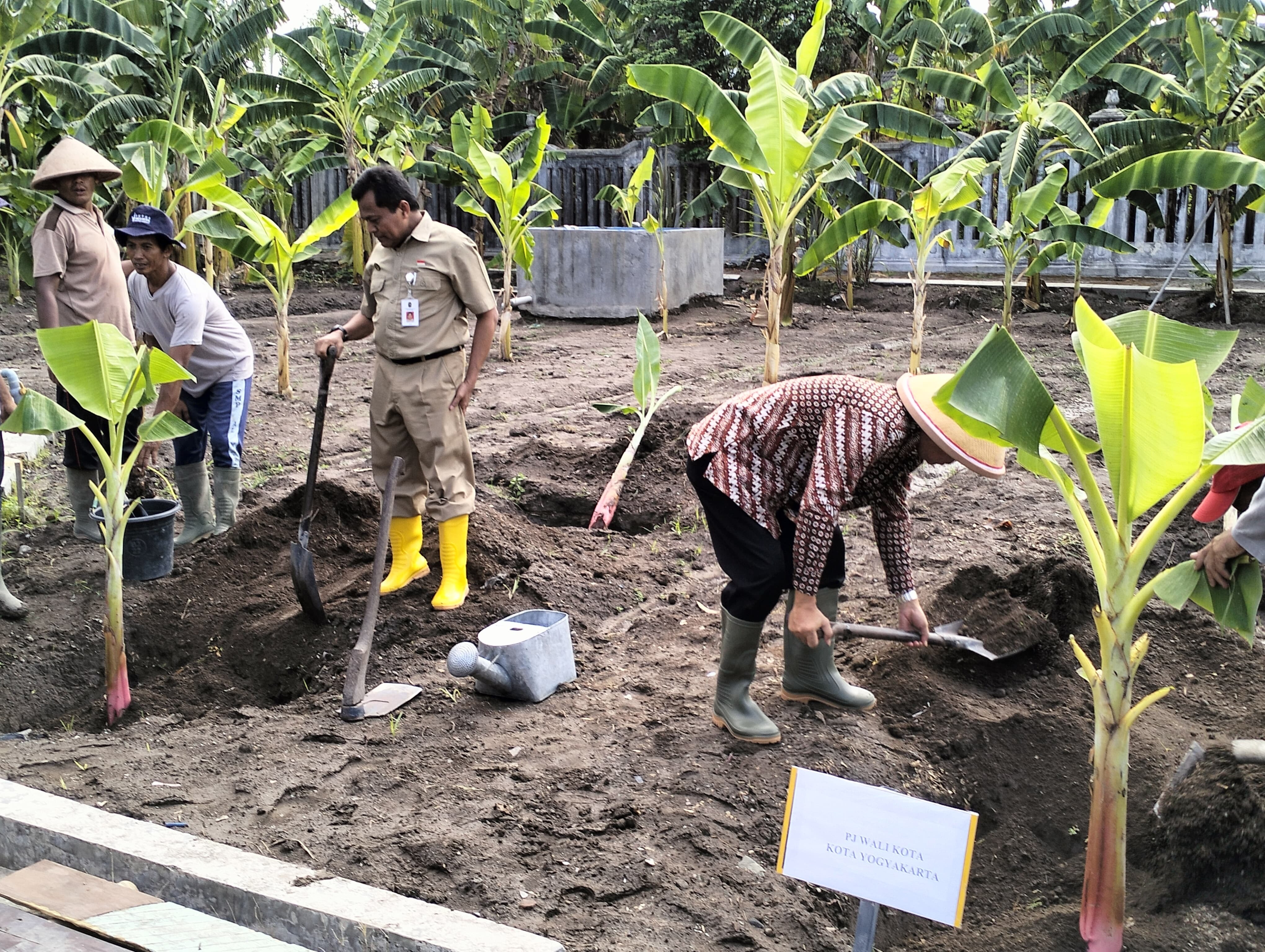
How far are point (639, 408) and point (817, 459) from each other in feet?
13.7

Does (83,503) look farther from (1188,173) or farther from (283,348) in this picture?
(1188,173)

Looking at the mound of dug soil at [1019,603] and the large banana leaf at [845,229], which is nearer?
the mound of dug soil at [1019,603]

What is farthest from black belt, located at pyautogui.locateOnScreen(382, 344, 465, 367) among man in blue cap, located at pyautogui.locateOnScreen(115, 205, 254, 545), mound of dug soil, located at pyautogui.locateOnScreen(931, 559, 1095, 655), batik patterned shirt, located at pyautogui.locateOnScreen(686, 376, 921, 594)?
mound of dug soil, located at pyautogui.locateOnScreen(931, 559, 1095, 655)

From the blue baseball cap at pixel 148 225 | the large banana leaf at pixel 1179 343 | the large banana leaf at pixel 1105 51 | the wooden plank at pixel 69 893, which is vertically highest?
the large banana leaf at pixel 1105 51

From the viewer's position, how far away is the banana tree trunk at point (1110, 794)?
99.8 inches

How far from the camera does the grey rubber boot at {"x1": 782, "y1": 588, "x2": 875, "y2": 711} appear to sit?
3826 mm

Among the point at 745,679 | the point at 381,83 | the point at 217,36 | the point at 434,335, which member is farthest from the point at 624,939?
the point at 381,83

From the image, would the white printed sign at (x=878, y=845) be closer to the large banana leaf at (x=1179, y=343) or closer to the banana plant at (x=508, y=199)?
the large banana leaf at (x=1179, y=343)

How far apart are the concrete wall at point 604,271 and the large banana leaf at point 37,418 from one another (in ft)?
33.1

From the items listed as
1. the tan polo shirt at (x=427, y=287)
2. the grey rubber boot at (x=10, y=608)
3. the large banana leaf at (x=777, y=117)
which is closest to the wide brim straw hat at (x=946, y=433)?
the tan polo shirt at (x=427, y=287)

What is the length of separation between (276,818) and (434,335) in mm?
2144

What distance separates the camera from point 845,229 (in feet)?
28.6

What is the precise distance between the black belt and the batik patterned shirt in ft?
5.23

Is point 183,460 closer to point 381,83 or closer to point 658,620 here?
point 658,620
